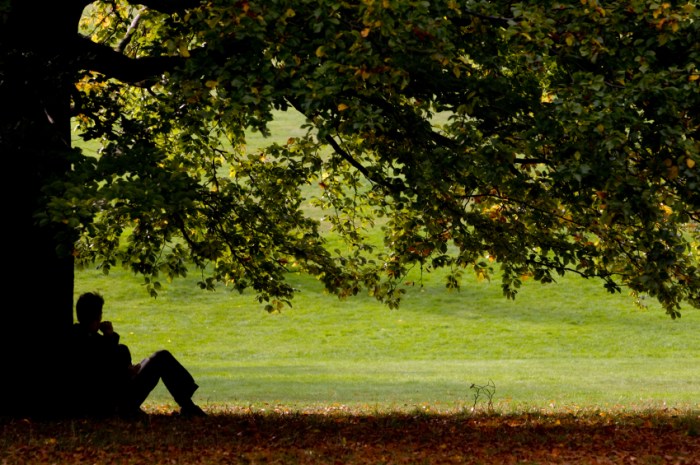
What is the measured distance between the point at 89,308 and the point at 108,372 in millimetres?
723

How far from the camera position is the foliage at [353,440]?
27.0 ft

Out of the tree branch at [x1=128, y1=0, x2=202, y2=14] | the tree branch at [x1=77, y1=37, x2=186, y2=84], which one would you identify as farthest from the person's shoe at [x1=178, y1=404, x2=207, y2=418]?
the tree branch at [x1=128, y1=0, x2=202, y2=14]

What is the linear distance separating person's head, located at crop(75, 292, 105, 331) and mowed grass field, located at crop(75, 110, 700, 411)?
7.14 m

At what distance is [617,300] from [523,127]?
30.3 meters

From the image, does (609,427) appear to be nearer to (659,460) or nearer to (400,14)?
(659,460)

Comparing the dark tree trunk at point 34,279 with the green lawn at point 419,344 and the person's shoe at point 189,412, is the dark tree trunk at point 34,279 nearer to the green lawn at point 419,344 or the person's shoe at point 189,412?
the person's shoe at point 189,412

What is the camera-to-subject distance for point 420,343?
3291cm

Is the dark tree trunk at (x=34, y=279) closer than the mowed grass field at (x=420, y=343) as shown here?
Yes

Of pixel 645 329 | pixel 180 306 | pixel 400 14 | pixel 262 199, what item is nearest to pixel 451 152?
pixel 400 14

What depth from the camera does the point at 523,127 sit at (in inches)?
385

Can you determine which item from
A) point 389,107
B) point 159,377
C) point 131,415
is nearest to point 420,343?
point 131,415

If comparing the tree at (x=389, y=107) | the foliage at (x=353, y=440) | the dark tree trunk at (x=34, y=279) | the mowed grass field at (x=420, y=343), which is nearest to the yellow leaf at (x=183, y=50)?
the tree at (x=389, y=107)

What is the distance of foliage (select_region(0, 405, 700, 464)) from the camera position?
8227 mm

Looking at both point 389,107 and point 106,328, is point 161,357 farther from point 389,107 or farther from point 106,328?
point 389,107
